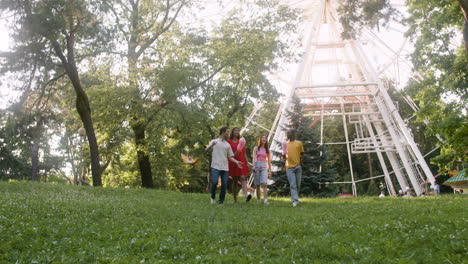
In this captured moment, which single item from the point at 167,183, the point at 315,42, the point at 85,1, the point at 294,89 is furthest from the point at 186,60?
the point at 167,183

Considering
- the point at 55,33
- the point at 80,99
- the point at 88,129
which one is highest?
the point at 55,33

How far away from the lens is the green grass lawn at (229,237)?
5.94m

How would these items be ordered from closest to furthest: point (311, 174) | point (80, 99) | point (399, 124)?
1. point (80, 99)
2. point (311, 174)
3. point (399, 124)

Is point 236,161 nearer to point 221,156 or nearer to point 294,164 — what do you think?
point 221,156

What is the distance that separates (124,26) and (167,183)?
2205 centimetres

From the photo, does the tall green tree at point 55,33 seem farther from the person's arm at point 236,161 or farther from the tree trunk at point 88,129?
the person's arm at point 236,161

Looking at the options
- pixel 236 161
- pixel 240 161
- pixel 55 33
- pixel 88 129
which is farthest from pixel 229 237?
pixel 88 129

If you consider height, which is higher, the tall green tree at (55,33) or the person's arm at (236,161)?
the tall green tree at (55,33)

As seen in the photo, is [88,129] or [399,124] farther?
[399,124]

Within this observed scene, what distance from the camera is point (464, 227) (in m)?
7.15

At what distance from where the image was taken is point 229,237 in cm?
762

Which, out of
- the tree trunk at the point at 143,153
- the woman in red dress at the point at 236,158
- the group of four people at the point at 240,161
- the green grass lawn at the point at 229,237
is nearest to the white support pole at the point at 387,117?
the tree trunk at the point at 143,153

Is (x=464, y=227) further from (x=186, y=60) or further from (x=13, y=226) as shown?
(x=186, y=60)

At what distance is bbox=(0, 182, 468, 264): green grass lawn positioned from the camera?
234 inches
